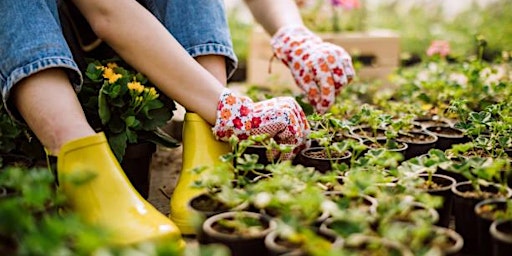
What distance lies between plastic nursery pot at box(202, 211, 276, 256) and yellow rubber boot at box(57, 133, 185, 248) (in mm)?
136

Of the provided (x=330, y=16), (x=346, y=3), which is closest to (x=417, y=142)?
(x=346, y=3)

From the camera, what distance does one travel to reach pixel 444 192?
4.80 feet

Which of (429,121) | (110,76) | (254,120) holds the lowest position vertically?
(429,121)

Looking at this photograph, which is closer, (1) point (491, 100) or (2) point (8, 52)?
(2) point (8, 52)

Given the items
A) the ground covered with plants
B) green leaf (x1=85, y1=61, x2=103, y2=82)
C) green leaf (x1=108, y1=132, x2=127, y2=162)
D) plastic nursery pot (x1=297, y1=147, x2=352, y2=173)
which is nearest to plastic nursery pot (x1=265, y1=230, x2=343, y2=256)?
the ground covered with plants

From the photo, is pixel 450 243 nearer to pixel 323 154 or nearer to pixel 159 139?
pixel 323 154

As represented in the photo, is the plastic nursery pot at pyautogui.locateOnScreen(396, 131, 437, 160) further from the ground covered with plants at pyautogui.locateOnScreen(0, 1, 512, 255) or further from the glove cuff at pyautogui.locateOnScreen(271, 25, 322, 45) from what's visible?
the glove cuff at pyautogui.locateOnScreen(271, 25, 322, 45)

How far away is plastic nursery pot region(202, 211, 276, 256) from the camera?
4.07ft

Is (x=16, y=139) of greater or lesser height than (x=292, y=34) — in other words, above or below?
below

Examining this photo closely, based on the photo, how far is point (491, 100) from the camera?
2.32m

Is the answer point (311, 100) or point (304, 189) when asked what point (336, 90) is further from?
point (304, 189)

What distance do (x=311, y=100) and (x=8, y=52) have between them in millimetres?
820

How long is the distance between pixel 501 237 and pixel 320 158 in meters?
0.58

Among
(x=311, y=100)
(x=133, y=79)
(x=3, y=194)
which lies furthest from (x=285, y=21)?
(x=3, y=194)
